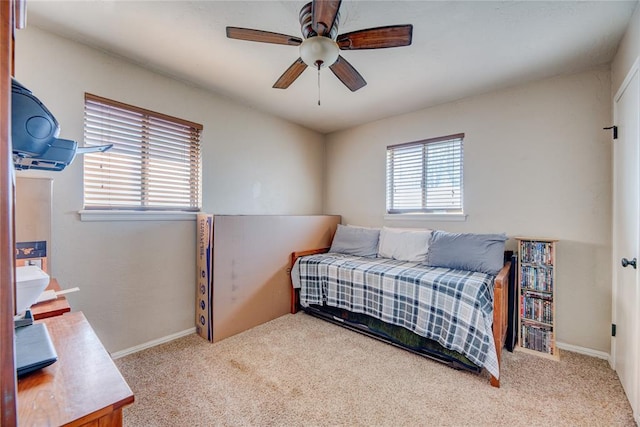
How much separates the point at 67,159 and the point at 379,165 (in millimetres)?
3145

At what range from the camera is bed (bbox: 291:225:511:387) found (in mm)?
1965

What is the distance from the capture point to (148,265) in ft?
7.85

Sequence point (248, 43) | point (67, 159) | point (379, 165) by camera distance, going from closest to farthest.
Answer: point (67, 159) → point (248, 43) → point (379, 165)

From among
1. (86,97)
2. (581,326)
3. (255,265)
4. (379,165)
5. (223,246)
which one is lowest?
(581,326)

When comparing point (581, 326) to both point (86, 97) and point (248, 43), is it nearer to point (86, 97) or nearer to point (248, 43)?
point (248, 43)

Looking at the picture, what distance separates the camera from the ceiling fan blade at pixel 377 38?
1.48 m

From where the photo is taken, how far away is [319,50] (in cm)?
155

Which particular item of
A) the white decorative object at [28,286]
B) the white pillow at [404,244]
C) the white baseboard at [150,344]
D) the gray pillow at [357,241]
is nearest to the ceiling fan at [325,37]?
the white decorative object at [28,286]

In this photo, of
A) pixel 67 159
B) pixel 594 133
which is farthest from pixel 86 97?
pixel 594 133

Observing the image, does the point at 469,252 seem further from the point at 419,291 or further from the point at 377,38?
the point at 377,38

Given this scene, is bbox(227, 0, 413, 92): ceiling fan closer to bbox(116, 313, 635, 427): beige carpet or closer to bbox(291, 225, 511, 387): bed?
bbox(291, 225, 511, 387): bed

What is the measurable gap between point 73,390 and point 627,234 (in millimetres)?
2923

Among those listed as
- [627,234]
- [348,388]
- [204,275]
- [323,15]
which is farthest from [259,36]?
[627,234]

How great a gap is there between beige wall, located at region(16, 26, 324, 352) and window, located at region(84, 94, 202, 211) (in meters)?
0.08
